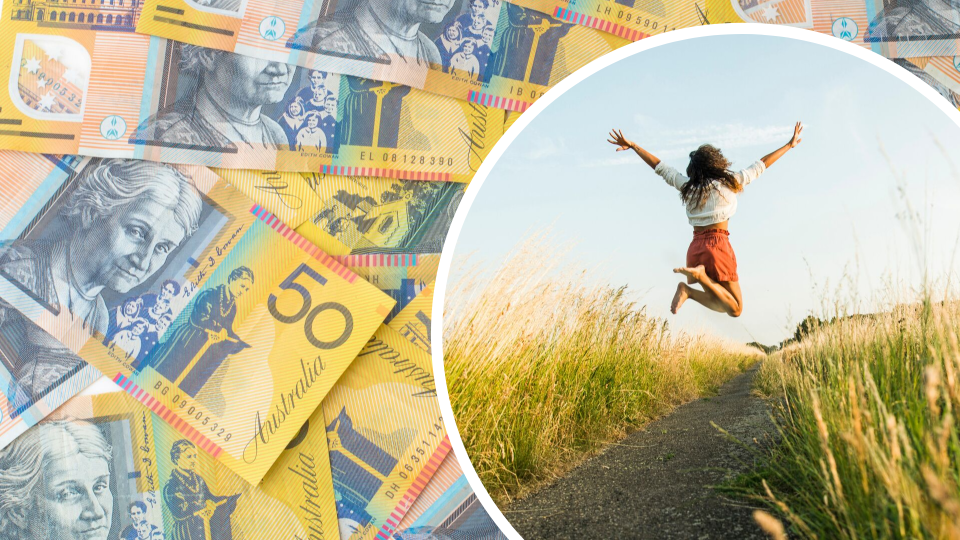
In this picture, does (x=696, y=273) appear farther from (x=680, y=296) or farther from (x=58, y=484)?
(x=58, y=484)

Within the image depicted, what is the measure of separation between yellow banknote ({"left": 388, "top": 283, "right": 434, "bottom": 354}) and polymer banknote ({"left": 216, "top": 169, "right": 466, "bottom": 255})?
0.33ft

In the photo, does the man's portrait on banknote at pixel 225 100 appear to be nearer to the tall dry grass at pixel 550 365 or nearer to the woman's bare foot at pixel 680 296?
the tall dry grass at pixel 550 365

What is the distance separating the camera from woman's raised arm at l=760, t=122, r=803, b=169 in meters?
0.90

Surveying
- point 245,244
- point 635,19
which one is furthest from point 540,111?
point 245,244

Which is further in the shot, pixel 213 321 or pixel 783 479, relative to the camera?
pixel 213 321

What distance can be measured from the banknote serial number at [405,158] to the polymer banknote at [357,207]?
4cm

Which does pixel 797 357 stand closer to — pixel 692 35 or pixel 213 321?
pixel 692 35

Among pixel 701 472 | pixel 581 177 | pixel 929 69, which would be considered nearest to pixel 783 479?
pixel 701 472

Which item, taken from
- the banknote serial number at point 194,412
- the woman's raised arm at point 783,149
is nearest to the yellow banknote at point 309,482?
the banknote serial number at point 194,412

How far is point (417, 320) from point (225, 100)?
0.61 metres

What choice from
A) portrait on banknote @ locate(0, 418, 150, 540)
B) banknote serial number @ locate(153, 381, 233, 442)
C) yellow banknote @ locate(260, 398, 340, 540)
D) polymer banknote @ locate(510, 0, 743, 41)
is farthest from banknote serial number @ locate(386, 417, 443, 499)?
polymer banknote @ locate(510, 0, 743, 41)

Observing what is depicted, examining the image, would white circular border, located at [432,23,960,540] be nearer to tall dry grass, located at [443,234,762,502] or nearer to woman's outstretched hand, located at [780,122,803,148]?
tall dry grass, located at [443,234,762,502]

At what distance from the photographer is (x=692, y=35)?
1030mm

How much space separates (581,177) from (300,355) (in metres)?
0.66
